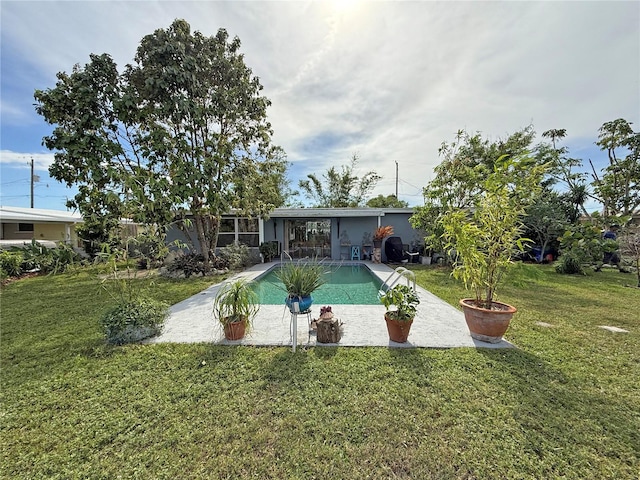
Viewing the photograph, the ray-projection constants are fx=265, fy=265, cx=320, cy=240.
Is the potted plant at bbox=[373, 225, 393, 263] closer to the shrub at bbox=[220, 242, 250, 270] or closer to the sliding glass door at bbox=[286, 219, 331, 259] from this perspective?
the sliding glass door at bbox=[286, 219, 331, 259]

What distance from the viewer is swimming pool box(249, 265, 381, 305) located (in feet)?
21.2

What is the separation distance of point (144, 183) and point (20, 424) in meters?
7.22

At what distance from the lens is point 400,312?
3688 mm

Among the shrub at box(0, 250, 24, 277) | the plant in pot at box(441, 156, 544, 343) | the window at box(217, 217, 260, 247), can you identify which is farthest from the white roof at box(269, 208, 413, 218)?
the shrub at box(0, 250, 24, 277)

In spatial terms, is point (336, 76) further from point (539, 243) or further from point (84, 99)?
point (539, 243)

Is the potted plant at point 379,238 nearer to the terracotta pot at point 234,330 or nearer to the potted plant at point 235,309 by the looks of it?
the potted plant at point 235,309

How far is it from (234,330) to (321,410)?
1936mm

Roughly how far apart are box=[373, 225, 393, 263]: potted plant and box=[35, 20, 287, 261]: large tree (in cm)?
600

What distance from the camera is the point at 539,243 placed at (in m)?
13.8

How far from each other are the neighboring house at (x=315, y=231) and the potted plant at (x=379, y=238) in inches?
34.8

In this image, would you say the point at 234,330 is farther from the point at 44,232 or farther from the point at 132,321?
the point at 44,232

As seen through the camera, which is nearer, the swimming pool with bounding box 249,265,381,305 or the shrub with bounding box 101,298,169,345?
the shrub with bounding box 101,298,169,345

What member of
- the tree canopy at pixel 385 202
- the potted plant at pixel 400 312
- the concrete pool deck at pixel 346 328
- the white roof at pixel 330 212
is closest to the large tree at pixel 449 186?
the white roof at pixel 330 212

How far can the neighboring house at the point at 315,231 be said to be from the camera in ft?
43.3
